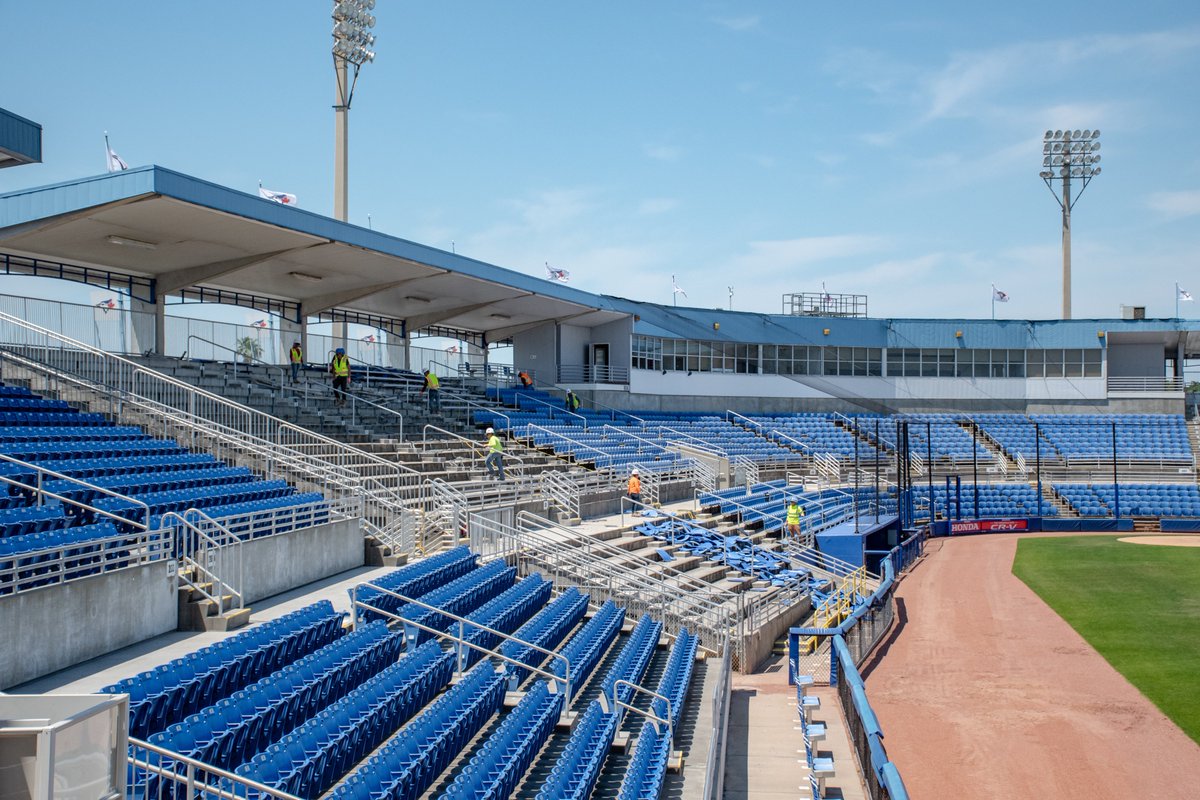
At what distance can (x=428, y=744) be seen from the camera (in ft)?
26.5

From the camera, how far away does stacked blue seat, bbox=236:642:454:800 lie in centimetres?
673

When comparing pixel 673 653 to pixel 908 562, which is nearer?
pixel 673 653

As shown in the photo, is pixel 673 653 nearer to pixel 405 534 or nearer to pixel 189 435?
pixel 405 534

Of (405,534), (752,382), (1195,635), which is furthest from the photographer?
(752,382)

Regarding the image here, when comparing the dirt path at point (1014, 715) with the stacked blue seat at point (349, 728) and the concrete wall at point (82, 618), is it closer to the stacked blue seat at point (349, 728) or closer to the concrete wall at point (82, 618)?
the stacked blue seat at point (349, 728)

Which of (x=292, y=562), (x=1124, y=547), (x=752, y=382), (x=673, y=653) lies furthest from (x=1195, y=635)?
(x=752, y=382)

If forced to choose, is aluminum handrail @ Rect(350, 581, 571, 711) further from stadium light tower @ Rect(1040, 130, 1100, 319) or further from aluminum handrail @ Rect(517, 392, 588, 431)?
stadium light tower @ Rect(1040, 130, 1100, 319)

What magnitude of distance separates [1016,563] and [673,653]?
1808 cm

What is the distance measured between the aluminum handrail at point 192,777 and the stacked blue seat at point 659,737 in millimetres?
3307

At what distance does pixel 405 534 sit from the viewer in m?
16.1

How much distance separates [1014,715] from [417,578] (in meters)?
8.68

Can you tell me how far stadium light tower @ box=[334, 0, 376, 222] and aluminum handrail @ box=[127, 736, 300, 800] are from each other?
102 feet

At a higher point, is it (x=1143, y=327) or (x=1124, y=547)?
(x=1143, y=327)

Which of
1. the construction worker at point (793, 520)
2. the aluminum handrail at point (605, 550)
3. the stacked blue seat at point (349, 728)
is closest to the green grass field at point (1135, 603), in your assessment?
the construction worker at point (793, 520)
